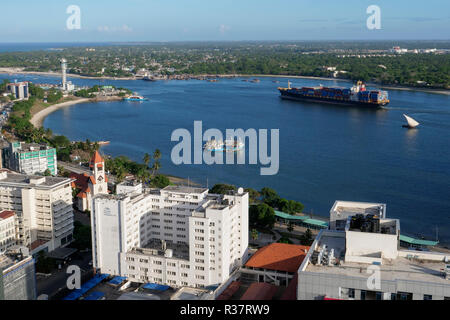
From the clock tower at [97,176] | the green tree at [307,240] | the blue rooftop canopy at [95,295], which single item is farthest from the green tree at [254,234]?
the clock tower at [97,176]

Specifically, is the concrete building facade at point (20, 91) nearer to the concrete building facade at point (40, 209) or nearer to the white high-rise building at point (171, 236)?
the concrete building facade at point (40, 209)

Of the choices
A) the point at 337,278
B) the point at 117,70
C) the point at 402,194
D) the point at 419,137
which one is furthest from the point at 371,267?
the point at 117,70

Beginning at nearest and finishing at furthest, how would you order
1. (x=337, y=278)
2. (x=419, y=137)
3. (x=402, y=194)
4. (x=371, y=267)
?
1. (x=337, y=278)
2. (x=371, y=267)
3. (x=402, y=194)
4. (x=419, y=137)

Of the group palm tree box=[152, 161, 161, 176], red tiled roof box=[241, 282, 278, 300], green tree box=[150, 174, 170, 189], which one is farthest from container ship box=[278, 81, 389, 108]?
red tiled roof box=[241, 282, 278, 300]

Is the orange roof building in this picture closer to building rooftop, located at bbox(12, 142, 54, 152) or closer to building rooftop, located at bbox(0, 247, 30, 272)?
building rooftop, located at bbox(12, 142, 54, 152)

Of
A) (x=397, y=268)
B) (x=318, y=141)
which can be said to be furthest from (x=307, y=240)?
(x=318, y=141)

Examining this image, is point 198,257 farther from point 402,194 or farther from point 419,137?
point 419,137
